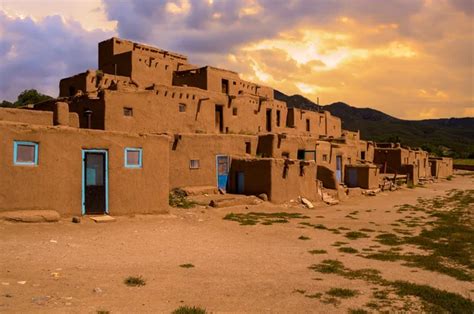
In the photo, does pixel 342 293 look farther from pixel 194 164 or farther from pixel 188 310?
pixel 194 164

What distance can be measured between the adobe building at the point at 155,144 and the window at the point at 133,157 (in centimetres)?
4

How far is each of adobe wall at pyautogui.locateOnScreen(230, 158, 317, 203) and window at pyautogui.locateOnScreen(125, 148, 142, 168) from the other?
28.5 feet

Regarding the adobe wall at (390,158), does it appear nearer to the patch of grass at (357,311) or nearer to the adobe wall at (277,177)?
the adobe wall at (277,177)

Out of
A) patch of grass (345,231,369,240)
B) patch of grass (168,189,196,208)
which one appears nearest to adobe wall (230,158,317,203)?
patch of grass (168,189,196,208)

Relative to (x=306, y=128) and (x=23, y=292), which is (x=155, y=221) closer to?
(x=23, y=292)

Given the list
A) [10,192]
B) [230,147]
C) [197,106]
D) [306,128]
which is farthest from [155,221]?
[306,128]

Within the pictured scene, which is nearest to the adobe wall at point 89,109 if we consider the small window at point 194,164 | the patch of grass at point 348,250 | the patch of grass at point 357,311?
the small window at point 194,164

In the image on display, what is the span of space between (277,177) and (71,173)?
466 inches

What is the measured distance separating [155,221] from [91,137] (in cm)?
361

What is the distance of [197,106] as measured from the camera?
28172 mm

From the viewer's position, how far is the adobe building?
44.5 ft

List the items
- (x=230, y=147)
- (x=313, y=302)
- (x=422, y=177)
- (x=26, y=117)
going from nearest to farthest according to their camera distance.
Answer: (x=313, y=302) → (x=26, y=117) → (x=230, y=147) → (x=422, y=177)

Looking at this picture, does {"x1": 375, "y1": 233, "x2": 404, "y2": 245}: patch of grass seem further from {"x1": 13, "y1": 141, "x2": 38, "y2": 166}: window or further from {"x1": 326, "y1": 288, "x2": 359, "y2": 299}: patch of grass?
{"x1": 13, "y1": 141, "x2": 38, "y2": 166}: window

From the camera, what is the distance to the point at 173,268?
9.70 meters
